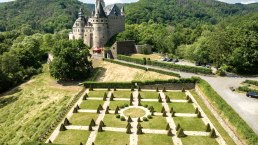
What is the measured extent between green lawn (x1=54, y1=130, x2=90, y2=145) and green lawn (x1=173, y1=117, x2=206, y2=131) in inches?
562

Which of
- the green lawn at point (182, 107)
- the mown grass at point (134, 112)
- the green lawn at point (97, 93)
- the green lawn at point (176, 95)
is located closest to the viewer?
the mown grass at point (134, 112)

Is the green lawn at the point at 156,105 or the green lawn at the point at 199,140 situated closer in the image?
the green lawn at the point at 199,140

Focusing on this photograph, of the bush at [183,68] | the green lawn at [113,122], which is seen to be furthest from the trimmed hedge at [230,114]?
the green lawn at [113,122]

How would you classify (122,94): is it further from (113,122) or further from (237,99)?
(237,99)

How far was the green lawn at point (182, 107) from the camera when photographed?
4672 centimetres

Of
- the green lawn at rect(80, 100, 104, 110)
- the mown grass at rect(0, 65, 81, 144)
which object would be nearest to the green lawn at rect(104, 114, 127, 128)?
the green lawn at rect(80, 100, 104, 110)

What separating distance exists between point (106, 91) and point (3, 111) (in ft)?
74.1

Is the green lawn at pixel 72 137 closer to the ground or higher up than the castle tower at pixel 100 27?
closer to the ground

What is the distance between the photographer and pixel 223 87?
173 feet

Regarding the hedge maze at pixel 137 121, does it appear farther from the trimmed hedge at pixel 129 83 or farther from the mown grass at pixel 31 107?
the mown grass at pixel 31 107

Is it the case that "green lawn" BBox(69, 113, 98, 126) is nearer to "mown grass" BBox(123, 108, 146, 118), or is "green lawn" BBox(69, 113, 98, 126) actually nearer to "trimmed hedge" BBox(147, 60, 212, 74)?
"mown grass" BBox(123, 108, 146, 118)

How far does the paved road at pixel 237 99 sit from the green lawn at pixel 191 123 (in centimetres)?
586

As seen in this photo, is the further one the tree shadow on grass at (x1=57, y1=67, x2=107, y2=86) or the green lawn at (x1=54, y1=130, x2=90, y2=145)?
the tree shadow on grass at (x1=57, y1=67, x2=107, y2=86)

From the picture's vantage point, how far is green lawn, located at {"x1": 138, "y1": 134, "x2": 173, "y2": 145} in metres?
36.3
